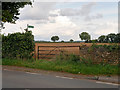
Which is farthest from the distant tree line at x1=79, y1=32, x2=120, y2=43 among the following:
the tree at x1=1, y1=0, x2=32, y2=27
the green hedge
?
the tree at x1=1, y1=0, x2=32, y2=27

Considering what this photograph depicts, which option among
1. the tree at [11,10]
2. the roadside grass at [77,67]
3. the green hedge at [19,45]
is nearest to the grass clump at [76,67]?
the roadside grass at [77,67]

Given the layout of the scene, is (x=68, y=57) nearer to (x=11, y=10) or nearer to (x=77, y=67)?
(x=77, y=67)

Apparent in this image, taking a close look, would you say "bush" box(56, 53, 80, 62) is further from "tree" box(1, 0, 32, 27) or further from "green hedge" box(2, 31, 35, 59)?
"tree" box(1, 0, 32, 27)

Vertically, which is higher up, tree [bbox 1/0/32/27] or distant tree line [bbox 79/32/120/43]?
tree [bbox 1/0/32/27]

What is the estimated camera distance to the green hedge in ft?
57.2

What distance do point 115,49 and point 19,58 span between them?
8503mm

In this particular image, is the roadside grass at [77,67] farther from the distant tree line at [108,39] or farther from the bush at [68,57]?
the distant tree line at [108,39]

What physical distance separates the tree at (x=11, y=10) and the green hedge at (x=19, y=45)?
2531 mm

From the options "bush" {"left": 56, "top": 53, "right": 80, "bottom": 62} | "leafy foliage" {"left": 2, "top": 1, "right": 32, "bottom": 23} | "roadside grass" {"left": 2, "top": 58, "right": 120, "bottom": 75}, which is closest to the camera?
"roadside grass" {"left": 2, "top": 58, "right": 120, "bottom": 75}

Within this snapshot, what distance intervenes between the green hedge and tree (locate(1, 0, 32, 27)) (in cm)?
253

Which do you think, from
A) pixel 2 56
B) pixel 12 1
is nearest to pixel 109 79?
pixel 2 56

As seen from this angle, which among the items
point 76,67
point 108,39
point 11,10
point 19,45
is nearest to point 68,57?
point 76,67

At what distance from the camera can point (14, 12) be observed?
20.9m

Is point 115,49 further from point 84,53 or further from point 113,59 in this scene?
point 84,53
